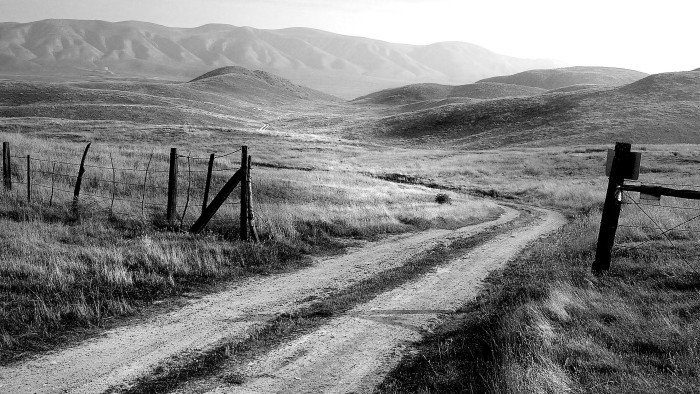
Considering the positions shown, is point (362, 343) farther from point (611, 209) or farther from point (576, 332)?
point (611, 209)

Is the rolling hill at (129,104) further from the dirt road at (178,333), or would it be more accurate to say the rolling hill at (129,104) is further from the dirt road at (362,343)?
the dirt road at (362,343)

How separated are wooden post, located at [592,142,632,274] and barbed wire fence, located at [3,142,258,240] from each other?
9.02 metres

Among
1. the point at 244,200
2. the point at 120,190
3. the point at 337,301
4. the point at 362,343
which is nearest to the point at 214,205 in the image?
the point at 244,200

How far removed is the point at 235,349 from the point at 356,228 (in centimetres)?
949

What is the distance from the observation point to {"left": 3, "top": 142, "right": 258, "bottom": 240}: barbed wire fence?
15.4m

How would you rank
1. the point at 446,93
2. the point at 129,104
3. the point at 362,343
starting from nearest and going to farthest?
1. the point at 362,343
2. the point at 129,104
3. the point at 446,93

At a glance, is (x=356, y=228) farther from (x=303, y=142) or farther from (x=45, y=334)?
(x=303, y=142)

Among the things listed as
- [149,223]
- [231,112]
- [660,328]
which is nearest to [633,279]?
[660,328]

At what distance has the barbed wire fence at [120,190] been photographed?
50.4 ft

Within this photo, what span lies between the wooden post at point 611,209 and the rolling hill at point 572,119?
6687cm

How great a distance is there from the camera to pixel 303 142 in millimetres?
64875

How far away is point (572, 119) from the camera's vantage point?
284ft

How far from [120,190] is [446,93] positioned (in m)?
184

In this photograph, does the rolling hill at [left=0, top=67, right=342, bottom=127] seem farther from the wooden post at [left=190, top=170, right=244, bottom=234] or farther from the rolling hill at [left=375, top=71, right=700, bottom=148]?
the wooden post at [left=190, top=170, right=244, bottom=234]
